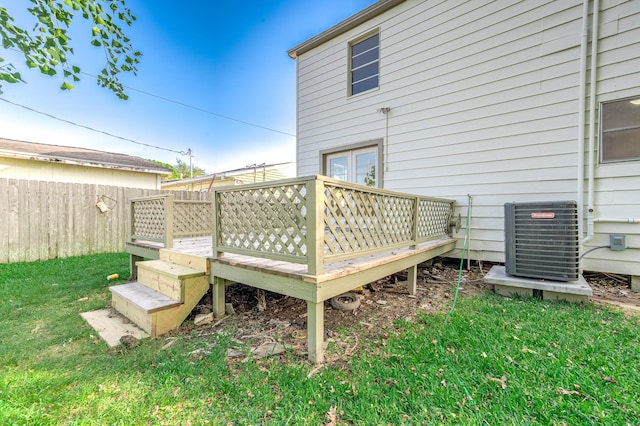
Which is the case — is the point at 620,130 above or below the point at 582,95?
below

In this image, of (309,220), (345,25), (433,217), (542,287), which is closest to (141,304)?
(309,220)

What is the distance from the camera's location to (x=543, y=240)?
3.26 metres

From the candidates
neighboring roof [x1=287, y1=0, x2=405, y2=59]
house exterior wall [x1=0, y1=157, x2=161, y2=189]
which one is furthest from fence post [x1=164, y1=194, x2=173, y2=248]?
house exterior wall [x1=0, y1=157, x2=161, y2=189]

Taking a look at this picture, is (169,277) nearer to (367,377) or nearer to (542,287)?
(367,377)

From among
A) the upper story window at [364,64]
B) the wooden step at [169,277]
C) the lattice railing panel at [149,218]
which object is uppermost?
the upper story window at [364,64]

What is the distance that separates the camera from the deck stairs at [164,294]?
258cm

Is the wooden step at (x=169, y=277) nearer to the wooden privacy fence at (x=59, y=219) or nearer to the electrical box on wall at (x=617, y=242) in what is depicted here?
the wooden privacy fence at (x=59, y=219)

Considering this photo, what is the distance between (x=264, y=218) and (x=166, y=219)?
6.92ft

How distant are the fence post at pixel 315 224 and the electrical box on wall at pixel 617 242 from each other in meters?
4.20

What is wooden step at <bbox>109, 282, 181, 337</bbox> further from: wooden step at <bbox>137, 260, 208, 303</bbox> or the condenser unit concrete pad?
the condenser unit concrete pad

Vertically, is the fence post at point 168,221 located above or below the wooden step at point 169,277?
above

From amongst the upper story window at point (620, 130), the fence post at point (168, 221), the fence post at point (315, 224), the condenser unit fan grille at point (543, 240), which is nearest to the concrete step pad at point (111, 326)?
the fence post at point (168, 221)

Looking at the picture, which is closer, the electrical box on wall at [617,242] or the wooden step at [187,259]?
the wooden step at [187,259]

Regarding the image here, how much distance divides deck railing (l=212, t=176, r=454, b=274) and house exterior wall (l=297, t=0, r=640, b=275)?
2.15 metres
